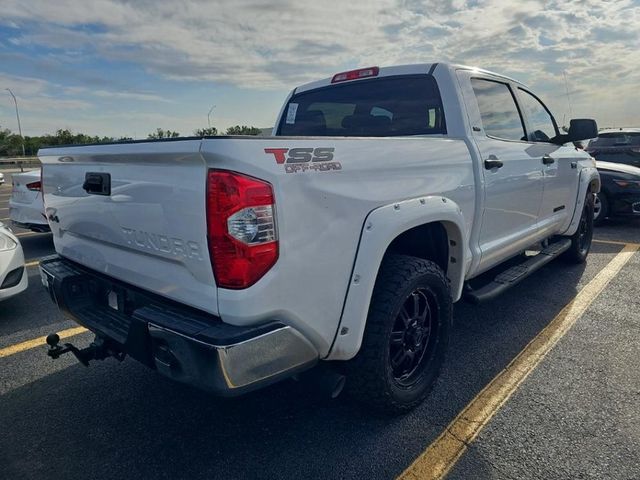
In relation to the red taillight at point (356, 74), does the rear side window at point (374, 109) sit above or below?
below

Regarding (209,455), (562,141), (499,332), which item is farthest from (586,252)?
(209,455)

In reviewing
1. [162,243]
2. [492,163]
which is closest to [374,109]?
[492,163]

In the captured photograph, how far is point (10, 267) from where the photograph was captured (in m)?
3.87

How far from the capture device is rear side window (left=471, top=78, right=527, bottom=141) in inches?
130

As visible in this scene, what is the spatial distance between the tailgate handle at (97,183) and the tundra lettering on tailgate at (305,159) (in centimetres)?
93

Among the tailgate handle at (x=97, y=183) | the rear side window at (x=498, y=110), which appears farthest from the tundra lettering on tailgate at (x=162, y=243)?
the rear side window at (x=498, y=110)

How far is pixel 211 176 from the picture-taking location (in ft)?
5.54

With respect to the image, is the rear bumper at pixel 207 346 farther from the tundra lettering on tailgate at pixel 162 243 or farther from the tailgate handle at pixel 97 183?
the tailgate handle at pixel 97 183

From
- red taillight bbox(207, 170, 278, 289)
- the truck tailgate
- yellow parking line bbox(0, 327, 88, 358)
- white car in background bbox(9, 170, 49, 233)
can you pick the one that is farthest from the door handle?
white car in background bbox(9, 170, 49, 233)

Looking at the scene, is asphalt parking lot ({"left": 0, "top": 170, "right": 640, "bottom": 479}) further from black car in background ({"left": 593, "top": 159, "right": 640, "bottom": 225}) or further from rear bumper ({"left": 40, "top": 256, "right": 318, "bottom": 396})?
black car in background ({"left": 593, "top": 159, "right": 640, "bottom": 225})

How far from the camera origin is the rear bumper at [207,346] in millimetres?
1682

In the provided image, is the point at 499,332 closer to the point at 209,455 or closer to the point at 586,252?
the point at 209,455

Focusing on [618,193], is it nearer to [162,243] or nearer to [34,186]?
[162,243]

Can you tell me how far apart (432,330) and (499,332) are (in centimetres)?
116
